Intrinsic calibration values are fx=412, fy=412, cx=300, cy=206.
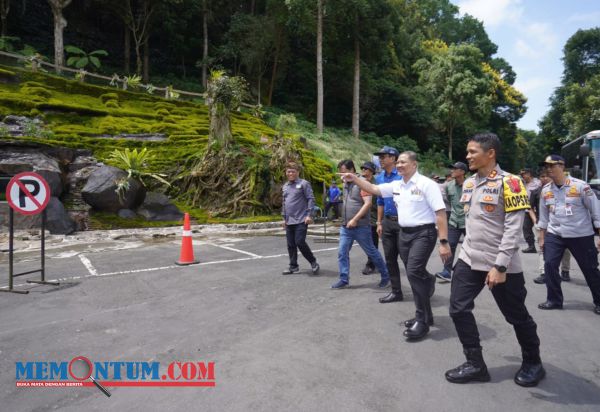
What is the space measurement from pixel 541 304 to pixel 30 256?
904cm

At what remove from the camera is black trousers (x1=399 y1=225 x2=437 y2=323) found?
4.09 m

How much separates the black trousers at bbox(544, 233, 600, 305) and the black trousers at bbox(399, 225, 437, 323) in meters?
1.87

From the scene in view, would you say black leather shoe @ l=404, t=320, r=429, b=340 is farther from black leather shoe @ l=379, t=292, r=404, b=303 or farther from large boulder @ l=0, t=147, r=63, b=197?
large boulder @ l=0, t=147, r=63, b=197

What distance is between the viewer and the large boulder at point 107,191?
11.5 m

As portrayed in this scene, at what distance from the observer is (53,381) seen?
10.4 ft

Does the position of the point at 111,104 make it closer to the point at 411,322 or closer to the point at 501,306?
the point at 411,322

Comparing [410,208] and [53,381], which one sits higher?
[410,208]

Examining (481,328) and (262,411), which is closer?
(262,411)

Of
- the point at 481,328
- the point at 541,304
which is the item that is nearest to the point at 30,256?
the point at 481,328

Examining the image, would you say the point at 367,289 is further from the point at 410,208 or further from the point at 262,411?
the point at 262,411

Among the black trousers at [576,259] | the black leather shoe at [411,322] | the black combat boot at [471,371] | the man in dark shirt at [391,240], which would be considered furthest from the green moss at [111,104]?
the black combat boot at [471,371]

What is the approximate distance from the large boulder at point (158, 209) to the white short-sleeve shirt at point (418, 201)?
967 centimetres

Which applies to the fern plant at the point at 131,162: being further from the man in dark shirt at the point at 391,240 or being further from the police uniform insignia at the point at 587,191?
the police uniform insignia at the point at 587,191

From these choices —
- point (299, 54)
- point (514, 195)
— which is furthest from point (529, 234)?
point (299, 54)
